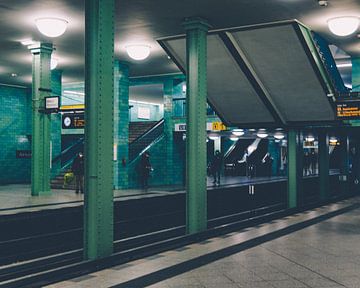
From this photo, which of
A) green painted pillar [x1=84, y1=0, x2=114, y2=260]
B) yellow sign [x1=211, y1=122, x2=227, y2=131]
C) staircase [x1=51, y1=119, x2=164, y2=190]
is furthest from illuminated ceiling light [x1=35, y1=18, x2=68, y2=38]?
yellow sign [x1=211, y1=122, x2=227, y2=131]

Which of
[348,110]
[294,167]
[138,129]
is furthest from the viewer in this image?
[138,129]

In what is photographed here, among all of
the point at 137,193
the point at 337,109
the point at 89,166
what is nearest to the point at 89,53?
the point at 89,166

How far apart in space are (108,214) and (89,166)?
30.6 inches

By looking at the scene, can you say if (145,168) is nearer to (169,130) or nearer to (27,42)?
(169,130)

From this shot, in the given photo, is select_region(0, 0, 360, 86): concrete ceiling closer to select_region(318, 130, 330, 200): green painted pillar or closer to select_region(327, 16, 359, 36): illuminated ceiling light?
select_region(327, 16, 359, 36): illuminated ceiling light

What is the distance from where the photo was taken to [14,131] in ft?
78.8

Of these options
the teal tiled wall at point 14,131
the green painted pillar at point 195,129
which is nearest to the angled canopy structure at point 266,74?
the green painted pillar at point 195,129

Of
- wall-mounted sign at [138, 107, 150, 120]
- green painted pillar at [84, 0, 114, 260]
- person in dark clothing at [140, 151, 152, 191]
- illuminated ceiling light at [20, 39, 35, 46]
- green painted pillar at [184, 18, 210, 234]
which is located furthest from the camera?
wall-mounted sign at [138, 107, 150, 120]

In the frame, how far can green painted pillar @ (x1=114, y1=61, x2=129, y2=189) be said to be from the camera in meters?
19.1

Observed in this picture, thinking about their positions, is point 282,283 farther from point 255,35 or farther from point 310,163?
point 310,163

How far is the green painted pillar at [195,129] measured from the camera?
32.1ft

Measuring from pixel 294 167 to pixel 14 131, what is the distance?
15.0 meters

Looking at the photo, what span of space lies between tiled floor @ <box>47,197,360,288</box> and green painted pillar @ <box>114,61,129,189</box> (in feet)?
31.8

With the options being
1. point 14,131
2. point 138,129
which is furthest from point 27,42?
point 138,129
